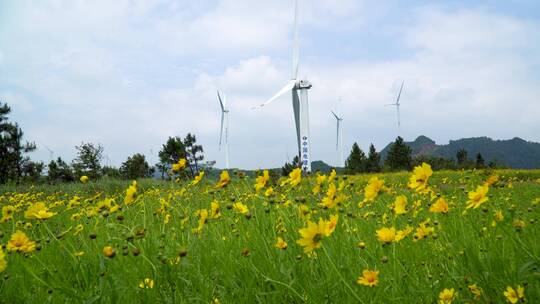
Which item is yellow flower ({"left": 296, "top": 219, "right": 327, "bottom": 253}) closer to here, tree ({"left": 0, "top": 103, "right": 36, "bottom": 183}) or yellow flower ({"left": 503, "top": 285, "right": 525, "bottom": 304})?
yellow flower ({"left": 503, "top": 285, "right": 525, "bottom": 304})

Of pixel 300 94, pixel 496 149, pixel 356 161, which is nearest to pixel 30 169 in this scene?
pixel 300 94

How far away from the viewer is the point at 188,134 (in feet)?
139

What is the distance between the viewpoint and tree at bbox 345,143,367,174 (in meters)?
36.8

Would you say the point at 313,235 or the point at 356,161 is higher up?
the point at 356,161

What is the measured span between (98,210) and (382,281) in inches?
72.2

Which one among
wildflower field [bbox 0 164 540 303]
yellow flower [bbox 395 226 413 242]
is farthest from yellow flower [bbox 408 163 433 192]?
yellow flower [bbox 395 226 413 242]

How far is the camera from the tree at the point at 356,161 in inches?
1447

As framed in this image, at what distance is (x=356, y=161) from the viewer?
38656mm

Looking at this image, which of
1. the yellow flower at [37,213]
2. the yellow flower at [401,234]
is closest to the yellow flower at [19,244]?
the yellow flower at [37,213]

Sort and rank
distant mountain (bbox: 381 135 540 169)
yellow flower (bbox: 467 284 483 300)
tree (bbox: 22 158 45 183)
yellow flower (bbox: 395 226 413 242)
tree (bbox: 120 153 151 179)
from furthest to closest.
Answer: distant mountain (bbox: 381 135 540 169)
tree (bbox: 120 153 151 179)
tree (bbox: 22 158 45 183)
yellow flower (bbox: 395 226 413 242)
yellow flower (bbox: 467 284 483 300)

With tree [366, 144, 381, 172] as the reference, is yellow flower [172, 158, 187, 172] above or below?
below

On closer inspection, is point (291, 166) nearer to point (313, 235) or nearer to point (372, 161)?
point (313, 235)

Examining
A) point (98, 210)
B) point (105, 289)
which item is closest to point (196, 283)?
point (105, 289)

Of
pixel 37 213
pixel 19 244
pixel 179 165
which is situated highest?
pixel 179 165
